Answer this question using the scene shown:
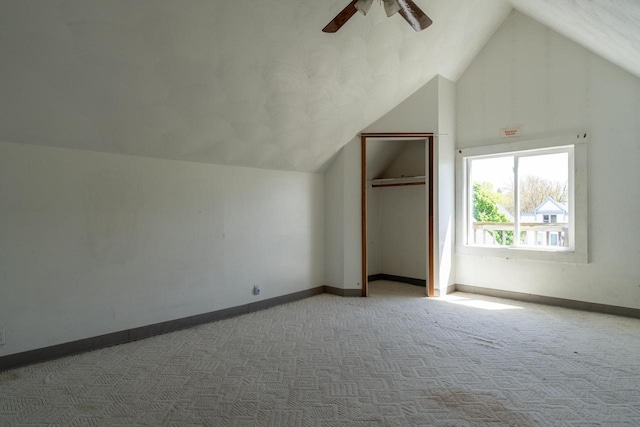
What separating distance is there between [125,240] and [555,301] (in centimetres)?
537

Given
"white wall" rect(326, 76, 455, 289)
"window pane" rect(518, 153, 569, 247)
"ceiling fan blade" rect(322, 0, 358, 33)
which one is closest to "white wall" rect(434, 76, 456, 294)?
"white wall" rect(326, 76, 455, 289)

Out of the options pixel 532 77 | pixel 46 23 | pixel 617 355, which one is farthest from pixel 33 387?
pixel 532 77

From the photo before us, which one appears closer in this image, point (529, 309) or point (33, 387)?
point (33, 387)

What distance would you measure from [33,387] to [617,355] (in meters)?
4.81

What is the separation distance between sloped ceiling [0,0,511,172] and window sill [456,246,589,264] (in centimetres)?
263

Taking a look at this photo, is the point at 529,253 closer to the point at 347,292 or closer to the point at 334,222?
the point at 347,292

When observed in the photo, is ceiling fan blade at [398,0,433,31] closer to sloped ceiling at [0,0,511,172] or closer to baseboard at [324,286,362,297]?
sloped ceiling at [0,0,511,172]

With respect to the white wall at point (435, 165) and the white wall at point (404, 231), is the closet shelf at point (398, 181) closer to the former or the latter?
the white wall at point (404, 231)

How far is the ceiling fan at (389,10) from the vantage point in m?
2.91

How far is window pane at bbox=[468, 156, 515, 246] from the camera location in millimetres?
5395

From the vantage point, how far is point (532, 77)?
5078 millimetres

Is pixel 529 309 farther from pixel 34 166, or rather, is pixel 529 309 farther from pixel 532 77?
pixel 34 166

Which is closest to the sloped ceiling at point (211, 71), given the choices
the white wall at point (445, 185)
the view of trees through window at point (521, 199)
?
the white wall at point (445, 185)

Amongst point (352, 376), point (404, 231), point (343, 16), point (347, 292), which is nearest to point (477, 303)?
point (347, 292)
